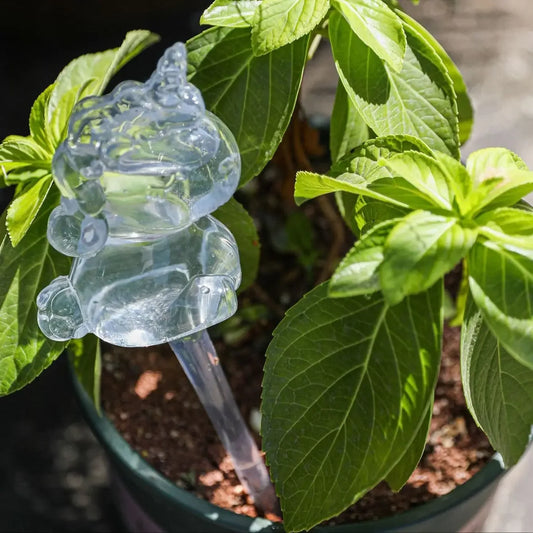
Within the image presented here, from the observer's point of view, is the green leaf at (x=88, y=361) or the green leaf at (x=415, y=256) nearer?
the green leaf at (x=415, y=256)

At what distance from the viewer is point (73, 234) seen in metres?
0.47

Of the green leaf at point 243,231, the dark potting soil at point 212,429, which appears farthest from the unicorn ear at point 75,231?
the dark potting soil at point 212,429

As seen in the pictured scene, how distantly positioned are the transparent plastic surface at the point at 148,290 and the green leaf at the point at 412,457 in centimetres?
17

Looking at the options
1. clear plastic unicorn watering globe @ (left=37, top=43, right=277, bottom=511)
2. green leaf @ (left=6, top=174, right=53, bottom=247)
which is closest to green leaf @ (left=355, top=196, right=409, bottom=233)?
clear plastic unicorn watering globe @ (left=37, top=43, right=277, bottom=511)

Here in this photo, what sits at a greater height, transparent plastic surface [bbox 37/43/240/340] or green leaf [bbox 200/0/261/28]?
green leaf [bbox 200/0/261/28]

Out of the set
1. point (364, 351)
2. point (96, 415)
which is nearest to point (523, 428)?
point (364, 351)

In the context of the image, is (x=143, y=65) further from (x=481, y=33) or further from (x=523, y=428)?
(x=523, y=428)

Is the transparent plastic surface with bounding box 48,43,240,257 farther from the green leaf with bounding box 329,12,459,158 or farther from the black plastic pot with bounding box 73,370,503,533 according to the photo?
the black plastic pot with bounding box 73,370,503,533

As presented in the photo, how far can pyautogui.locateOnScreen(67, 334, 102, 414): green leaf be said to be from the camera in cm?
69

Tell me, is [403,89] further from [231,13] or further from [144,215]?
[144,215]

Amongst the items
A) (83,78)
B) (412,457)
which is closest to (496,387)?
(412,457)

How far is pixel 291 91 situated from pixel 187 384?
388 mm

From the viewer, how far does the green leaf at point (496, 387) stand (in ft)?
1.85

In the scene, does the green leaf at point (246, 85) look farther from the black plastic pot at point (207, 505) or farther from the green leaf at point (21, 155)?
the black plastic pot at point (207, 505)
